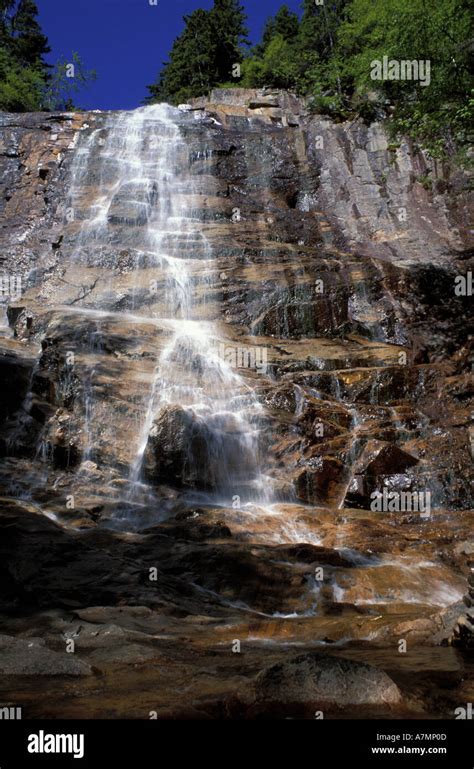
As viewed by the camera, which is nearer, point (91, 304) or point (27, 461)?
point (27, 461)

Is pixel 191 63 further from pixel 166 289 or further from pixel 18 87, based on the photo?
pixel 166 289

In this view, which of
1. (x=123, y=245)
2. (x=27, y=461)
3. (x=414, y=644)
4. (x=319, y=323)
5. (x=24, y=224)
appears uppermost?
(x=24, y=224)

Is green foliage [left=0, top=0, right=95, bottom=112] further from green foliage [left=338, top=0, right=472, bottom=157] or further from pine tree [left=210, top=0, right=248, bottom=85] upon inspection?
green foliage [left=338, top=0, right=472, bottom=157]

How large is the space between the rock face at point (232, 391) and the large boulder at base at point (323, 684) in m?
0.03

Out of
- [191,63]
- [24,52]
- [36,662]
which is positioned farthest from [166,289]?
[24,52]

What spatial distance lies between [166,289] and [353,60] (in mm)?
19381

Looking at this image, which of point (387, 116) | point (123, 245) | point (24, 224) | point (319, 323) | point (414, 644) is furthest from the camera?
point (387, 116)

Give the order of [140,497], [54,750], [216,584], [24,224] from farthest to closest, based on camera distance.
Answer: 1. [24,224]
2. [140,497]
3. [216,584]
4. [54,750]

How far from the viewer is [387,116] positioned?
25.9 meters

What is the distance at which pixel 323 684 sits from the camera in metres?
3.51

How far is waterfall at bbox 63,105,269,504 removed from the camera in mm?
11594

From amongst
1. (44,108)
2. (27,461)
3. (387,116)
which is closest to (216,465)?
(27,461)

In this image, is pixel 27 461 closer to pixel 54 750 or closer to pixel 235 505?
pixel 235 505

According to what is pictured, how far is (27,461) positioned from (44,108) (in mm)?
37108
